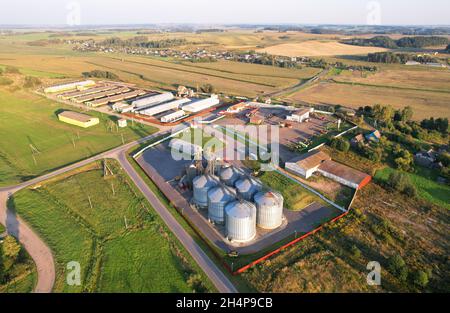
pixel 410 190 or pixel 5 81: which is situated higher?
pixel 5 81

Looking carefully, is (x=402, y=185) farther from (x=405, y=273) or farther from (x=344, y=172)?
(x=405, y=273)

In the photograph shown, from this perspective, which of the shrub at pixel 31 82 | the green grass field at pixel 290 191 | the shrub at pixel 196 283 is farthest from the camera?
the shrub at pixel 31 82

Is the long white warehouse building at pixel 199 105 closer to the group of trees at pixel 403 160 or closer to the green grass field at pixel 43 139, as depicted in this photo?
the green grass field at pixel 43 139

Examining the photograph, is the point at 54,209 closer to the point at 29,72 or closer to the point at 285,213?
the point at 285,213

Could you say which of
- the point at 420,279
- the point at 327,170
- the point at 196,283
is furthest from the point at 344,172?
the point at 196,283

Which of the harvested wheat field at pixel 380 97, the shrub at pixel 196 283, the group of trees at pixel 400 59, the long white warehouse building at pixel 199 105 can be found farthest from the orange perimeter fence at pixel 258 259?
the group of trees at pixel 400 59

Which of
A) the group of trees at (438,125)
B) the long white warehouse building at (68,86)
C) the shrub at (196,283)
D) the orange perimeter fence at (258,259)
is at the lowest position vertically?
the shrub at (196,283)
